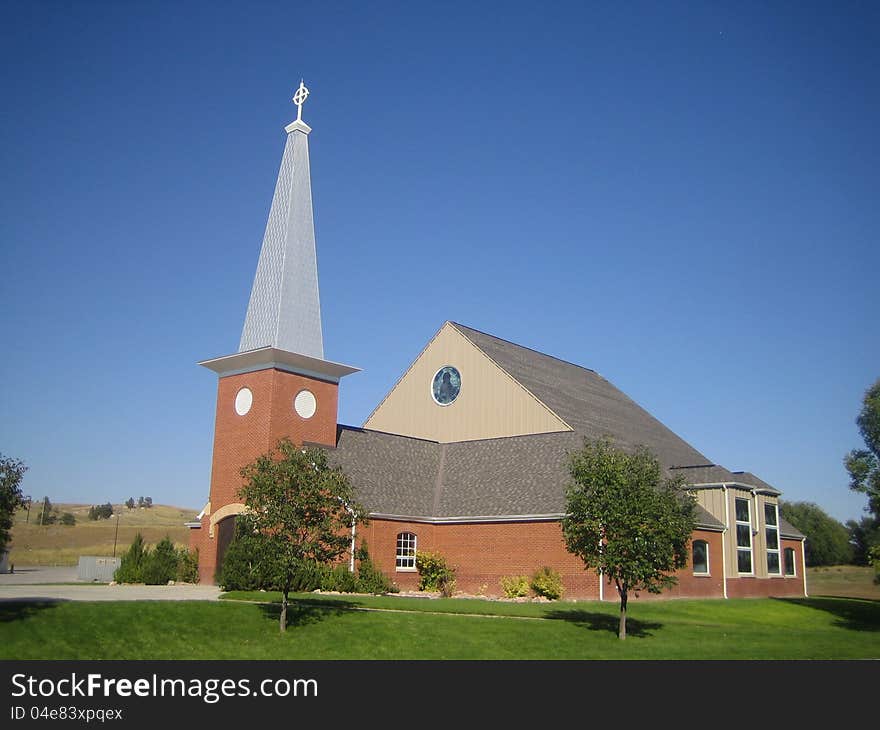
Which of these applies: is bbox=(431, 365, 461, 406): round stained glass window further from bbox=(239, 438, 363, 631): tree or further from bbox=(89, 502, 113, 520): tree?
bbox=(89, 502, 113, 520): tree

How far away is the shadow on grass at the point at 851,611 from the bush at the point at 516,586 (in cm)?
1179

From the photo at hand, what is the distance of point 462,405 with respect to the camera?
44000 millimetres

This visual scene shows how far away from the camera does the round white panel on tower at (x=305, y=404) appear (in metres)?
35.9

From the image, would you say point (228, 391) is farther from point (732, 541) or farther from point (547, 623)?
point (732, 541)

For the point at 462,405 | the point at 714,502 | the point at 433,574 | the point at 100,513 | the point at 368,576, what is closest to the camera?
the point at 368,576

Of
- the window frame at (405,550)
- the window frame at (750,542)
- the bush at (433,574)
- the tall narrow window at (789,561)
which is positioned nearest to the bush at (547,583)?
the bush at (433,574)

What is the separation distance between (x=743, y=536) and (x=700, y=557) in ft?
13.9

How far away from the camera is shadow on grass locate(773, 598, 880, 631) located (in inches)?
1256

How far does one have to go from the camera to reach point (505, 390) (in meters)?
42.1

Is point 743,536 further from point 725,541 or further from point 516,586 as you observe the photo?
point 516,586

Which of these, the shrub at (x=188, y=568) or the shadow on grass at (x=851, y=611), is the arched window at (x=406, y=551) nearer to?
the shrub at (x=188, y=568)

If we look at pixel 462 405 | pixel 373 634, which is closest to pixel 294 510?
pixel 373 634

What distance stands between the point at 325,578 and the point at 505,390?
1441 centimetres
